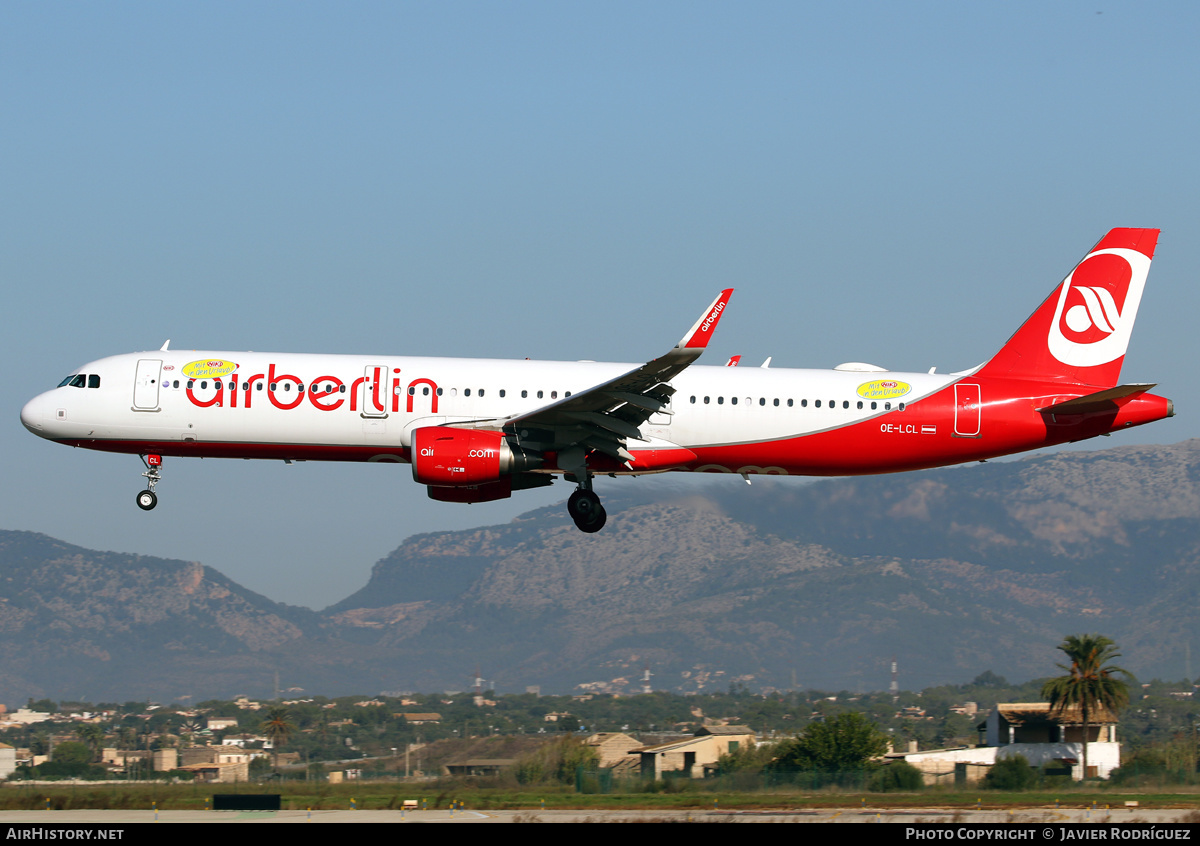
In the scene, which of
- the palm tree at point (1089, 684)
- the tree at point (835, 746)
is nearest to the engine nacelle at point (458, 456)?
the tree at point (835, 746)

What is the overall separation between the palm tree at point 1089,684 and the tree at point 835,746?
1489 cm

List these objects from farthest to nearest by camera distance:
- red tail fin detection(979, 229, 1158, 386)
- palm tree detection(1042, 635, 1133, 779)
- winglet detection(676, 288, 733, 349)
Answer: palm tree detection(1042, 635, 1133, 779) → red tail fin detection(979, 229, 1158, 386) → winglet detection(676, 288, 733, 349)

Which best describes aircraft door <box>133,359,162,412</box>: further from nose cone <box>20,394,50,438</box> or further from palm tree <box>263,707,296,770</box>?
palm tree <box>263,707,296,770</box>

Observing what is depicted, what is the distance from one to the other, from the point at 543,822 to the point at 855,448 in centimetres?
1220

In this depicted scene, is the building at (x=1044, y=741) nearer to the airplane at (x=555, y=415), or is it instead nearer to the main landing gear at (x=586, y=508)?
the airplane at (x=555, y=415)

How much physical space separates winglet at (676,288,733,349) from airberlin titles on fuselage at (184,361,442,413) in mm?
6840

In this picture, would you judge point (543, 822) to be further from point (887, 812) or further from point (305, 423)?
point (305, 423)

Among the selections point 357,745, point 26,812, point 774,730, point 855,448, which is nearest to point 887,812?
point 855,448

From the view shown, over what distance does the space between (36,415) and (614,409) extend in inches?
578

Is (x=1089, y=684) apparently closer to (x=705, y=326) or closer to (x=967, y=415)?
(x=967, y=415)

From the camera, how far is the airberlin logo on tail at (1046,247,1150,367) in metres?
35.2

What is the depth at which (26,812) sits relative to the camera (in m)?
31.5

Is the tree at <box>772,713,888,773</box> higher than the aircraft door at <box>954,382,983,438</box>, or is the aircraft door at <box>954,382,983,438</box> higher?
the aircraft door at <box>954,382,983,438</box>

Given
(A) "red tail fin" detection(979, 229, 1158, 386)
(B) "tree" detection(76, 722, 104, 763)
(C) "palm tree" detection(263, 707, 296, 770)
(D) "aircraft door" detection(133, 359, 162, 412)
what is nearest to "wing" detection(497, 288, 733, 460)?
(D) "aircraft door" detection(133, 359, 162, 412)
